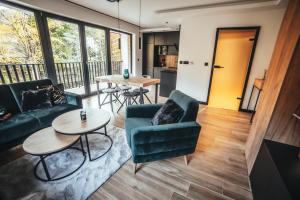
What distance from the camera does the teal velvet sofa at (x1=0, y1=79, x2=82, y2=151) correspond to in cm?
181

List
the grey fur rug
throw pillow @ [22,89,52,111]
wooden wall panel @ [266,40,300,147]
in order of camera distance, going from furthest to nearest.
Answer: throw pillow @ [22,89,52,111], the grey fur rug, wooden wall panel @ [266,40,300,147]

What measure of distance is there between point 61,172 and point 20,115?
1.23 m

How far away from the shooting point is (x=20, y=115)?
2.14 m

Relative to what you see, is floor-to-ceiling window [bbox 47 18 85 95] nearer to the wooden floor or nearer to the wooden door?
the wooden floor

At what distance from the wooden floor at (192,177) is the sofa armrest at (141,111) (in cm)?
66

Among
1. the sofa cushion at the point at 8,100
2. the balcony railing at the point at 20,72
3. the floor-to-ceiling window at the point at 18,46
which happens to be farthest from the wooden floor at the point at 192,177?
the floor-to-ceiling window at the point at 18,46

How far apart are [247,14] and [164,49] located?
12.5 feet

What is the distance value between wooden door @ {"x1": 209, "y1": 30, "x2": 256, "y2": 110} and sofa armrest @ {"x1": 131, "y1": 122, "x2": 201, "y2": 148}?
2903 mm

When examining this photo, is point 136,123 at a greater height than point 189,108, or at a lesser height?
lesser

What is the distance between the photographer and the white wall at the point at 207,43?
123 inches

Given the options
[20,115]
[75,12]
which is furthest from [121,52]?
[20,115]

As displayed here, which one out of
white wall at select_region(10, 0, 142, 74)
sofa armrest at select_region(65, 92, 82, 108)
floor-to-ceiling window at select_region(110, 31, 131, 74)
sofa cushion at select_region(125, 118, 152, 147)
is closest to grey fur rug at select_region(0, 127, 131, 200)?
sofa cushion at select_region(125, 118, 152, 147)

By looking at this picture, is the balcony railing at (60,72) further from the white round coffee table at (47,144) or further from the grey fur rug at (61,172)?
the white round coffee table at (47,144)

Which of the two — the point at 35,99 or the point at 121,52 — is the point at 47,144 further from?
the point at 121,52
